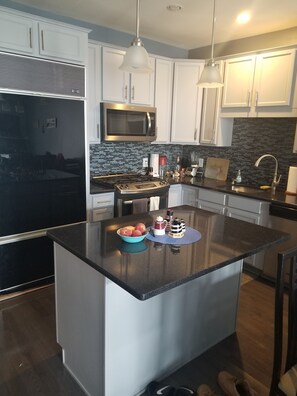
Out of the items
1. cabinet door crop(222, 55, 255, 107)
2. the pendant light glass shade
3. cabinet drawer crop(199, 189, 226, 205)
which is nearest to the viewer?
the pendant light glass shade

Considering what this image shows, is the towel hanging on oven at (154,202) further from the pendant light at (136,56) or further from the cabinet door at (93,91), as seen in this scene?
the pendant light at (136,56)

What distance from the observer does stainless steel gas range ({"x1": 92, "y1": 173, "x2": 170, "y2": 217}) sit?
3.17m

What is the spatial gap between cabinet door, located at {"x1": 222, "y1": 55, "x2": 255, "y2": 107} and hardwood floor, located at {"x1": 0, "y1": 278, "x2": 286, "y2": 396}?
217cm

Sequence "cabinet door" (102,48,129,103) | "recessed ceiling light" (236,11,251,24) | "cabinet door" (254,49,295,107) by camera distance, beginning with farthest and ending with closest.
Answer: "cabinet door" (102,48,129,103) < "cabinet door" (254,49,295,107) < "recessed ceiling light" (236,11,251,24)

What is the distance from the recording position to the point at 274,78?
3062 mm

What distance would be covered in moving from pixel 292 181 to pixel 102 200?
6.53ft

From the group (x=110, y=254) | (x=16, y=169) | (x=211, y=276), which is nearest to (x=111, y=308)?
(x=110, y=254)

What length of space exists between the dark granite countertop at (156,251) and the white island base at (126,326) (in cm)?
10

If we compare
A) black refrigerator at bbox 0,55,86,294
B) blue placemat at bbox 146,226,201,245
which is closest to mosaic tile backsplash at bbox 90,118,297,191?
black refrigerator at bbox 0,55,86,294

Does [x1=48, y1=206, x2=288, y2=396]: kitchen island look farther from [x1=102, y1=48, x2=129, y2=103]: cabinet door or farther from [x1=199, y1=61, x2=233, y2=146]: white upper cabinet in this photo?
[x1=199, y1=61, x2=233, y2=146]: white upper cabinet

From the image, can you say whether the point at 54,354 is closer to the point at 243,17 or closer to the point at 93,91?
the point at 93,91

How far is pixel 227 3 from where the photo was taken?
2588 mm

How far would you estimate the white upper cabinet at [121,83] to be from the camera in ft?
10.4

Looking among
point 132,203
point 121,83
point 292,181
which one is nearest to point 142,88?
point 121,83
